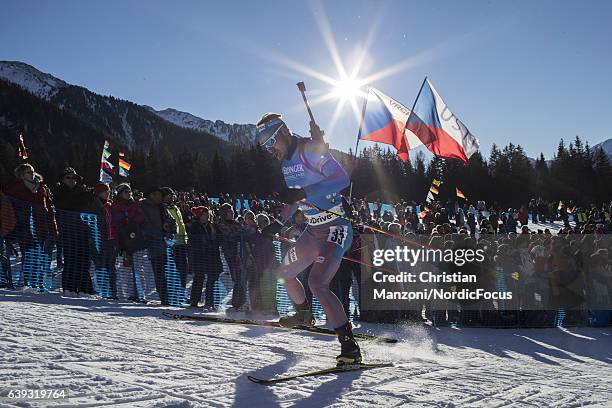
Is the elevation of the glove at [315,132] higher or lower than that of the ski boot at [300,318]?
higher

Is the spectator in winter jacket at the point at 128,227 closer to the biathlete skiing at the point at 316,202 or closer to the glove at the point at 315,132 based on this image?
the biathlete skiing at the point at 316,202

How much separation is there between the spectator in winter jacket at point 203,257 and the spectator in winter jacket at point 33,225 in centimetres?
238

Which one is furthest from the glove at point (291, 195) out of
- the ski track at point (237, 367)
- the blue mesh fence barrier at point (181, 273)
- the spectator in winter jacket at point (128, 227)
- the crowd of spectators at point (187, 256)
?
the spectator in winter jacket at point (128, 227)

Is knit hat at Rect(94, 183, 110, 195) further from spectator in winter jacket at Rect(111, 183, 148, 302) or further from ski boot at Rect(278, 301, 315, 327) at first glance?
ski boot at Rect(278, 301, 315, 327)

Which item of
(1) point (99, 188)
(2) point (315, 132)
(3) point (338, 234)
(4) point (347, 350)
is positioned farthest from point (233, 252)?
(4) point (347, 350)

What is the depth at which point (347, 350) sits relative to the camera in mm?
4637

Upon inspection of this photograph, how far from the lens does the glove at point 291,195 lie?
4.87m

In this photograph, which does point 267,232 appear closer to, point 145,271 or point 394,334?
point 145,271

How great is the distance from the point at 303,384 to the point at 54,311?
393 centimetres

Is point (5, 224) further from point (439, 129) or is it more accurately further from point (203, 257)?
point (439, 129)

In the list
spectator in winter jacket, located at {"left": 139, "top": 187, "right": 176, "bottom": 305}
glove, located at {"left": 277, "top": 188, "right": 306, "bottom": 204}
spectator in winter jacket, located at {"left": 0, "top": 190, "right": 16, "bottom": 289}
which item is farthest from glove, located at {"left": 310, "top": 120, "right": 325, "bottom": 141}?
spectator in winter jacket, located at {"left": 0, "top": 190, "right": 16, "bottom": 289}

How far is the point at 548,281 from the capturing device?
9.94m

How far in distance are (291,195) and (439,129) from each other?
7.13 metres

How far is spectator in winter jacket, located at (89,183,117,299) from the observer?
28.8 ft
